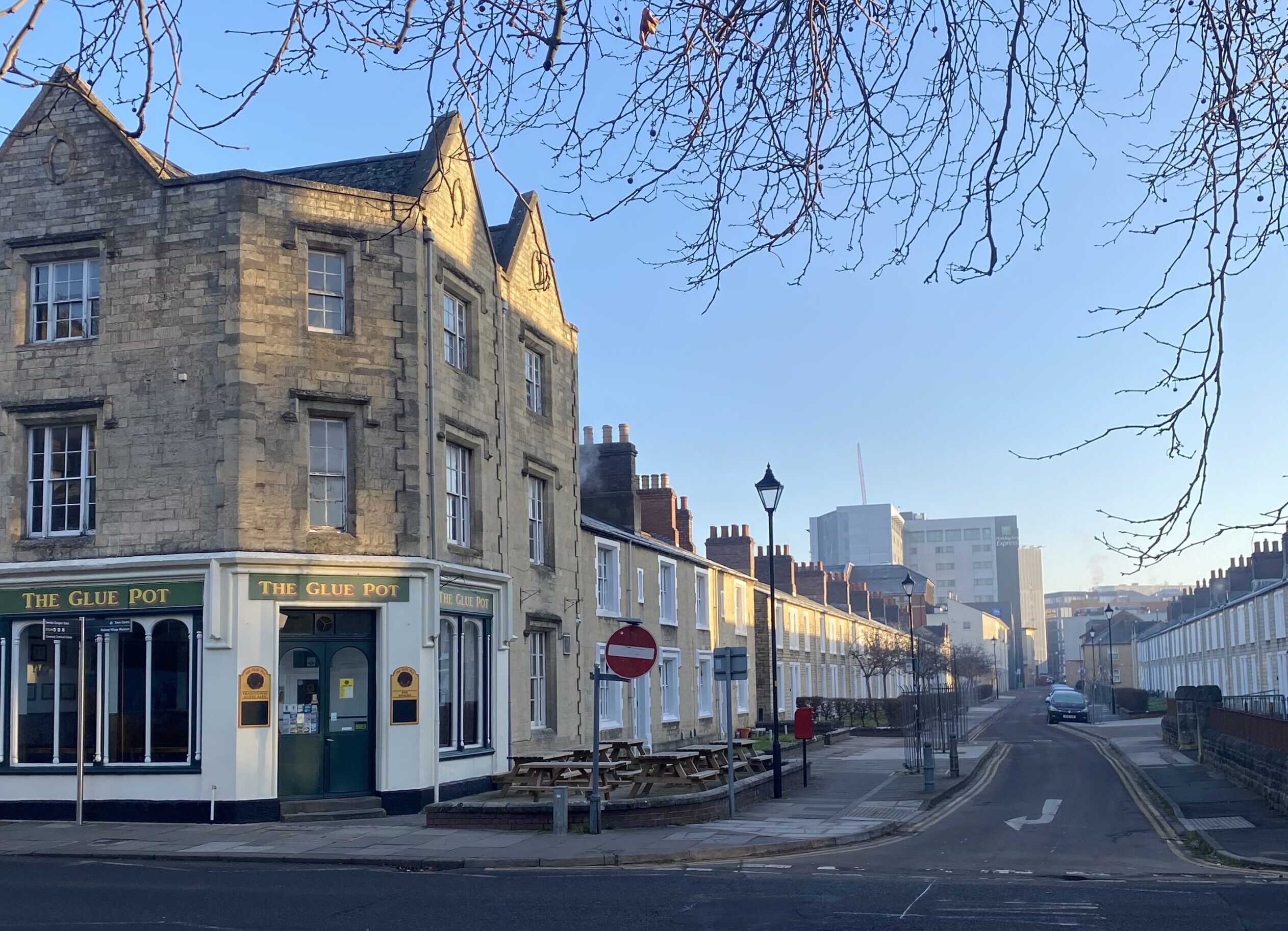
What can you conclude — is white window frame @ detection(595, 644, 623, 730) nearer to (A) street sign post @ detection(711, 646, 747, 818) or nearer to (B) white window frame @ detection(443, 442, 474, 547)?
(B) white window frame @ detection(443, 442, 474, 547)

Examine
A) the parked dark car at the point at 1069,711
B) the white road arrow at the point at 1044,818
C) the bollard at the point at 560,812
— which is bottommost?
the parked dark car at the point at 1069,711

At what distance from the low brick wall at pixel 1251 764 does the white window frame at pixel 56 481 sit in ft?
68.9

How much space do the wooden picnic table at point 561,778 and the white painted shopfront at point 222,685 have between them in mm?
1518

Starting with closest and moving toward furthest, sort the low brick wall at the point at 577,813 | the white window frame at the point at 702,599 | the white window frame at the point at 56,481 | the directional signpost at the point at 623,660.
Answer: the directional signpost at the point at 623,660 → the low brick wall at the point at 577,813 → the white window frame at the point at 56,481 → the white window frame at the point at 702,599

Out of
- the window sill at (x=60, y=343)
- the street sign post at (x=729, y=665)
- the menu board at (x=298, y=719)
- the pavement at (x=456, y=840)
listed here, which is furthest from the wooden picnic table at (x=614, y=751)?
the window sill at (x=60, y=343)

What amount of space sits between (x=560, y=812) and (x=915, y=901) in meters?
7.26

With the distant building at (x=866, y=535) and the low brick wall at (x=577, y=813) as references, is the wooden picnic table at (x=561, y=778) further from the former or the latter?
the distant building at (x=866, y=535)

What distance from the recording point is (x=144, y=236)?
882 inches

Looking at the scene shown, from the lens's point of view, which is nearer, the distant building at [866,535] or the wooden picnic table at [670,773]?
the wooden picnic table at [670,773]

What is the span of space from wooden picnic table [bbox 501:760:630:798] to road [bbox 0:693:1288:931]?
4.81m

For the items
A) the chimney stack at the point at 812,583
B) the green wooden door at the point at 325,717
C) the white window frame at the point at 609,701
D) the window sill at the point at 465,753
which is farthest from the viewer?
the chimney stack at the point at 812,583

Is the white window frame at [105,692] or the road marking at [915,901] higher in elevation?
the white window frame at [105,692]

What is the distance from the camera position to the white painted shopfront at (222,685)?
20797 mm

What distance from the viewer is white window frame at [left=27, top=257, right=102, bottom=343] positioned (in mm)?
22797
